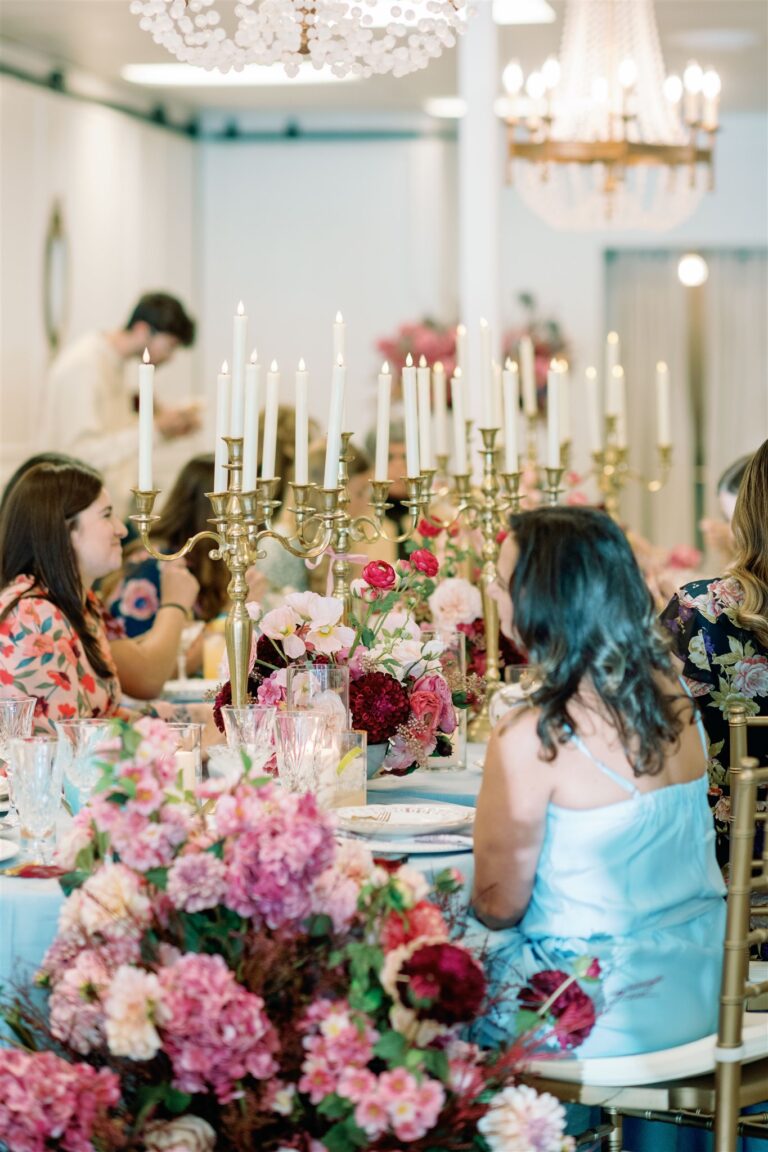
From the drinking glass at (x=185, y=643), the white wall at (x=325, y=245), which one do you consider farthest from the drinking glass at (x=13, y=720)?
the white wall at (x=325, y=245)

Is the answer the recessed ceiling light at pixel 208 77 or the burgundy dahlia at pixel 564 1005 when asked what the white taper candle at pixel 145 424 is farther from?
the recessed ceiling light at pixel 208 77

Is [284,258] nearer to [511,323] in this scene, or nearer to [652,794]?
[511,323]

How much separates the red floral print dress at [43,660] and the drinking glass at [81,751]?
85 centimetres

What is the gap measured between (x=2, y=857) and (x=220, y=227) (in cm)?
688

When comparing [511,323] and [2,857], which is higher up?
[511,323]

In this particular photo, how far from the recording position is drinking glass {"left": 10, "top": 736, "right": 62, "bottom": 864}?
2.07m

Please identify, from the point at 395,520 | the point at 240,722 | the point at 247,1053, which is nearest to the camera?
the point at 247,1053

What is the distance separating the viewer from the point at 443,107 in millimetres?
8133

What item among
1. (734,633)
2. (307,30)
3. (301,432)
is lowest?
(734,633)

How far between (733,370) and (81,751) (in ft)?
23.9

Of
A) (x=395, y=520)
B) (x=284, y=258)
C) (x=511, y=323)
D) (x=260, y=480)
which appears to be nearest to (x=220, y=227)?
(x=284, y=258)

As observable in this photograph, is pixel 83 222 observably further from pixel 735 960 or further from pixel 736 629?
pixel 735 960

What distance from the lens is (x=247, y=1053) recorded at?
161 centimetres

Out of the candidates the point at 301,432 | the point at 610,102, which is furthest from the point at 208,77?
the point at 301,432
